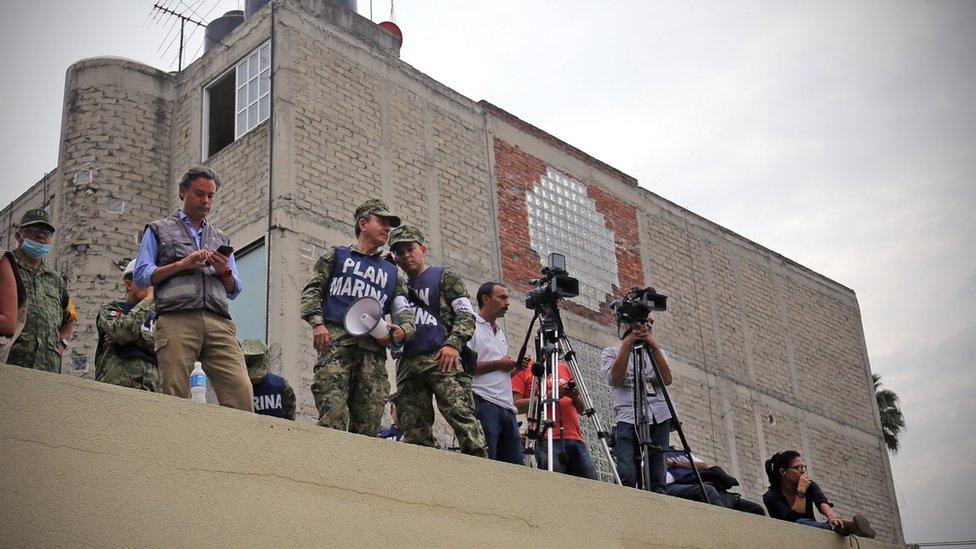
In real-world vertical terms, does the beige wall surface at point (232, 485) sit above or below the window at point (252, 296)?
below

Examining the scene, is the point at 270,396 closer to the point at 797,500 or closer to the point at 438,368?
the point at 438,368

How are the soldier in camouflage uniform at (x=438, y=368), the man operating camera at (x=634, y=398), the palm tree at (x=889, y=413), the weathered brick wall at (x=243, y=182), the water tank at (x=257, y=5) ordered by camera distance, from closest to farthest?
the soldier in camouflage uniform at (x=438, y=368)
the man operating camera at (x=634, y=398)
the weathered brick wall at (x=243, y=182)
the water tank at (x=257, y=5)
the palm tree at (x=889, y=413)

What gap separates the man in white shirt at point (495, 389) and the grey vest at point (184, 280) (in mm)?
1628

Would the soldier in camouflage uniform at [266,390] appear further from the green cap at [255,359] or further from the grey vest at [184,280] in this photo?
the grey vest at [184,280]

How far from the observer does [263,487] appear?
4066mm

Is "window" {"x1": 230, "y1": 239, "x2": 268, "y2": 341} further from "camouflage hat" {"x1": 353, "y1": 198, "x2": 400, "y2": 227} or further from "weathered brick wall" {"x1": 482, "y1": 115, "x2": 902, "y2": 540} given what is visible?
"camouflage hat" {"x1": 353, "y1": 198, "x2": 400, "y2": 227}

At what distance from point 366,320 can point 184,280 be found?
949mm

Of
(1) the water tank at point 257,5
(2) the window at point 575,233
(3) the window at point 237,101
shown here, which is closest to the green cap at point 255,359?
(3) the window at point 237,101

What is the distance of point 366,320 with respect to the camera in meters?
5.51

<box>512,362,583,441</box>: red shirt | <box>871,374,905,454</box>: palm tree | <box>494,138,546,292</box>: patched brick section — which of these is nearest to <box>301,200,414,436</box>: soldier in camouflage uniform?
<box>512,362,583,441</box>: red shirt

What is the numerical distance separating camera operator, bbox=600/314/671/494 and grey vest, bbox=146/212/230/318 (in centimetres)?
267

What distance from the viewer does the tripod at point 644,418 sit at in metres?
6.45

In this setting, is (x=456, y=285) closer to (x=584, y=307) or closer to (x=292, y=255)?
(x=292, y=255)

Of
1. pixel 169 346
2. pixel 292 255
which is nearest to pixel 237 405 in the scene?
pixel 169 346
